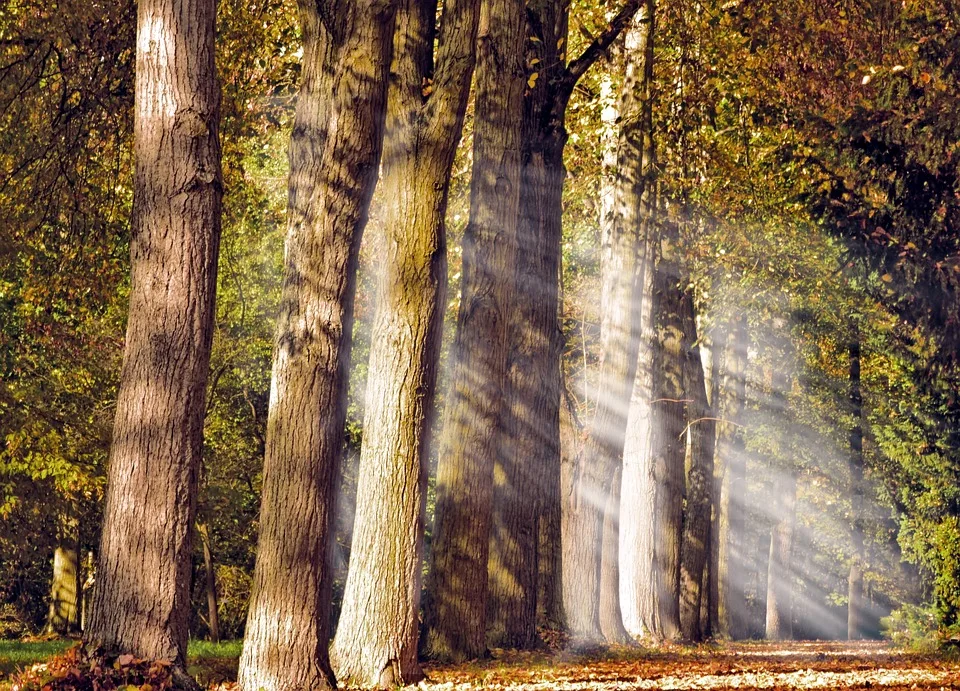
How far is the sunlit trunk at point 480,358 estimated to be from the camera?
40.1ft

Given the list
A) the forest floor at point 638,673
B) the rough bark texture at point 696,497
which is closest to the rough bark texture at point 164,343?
the forest floor at point 638,673

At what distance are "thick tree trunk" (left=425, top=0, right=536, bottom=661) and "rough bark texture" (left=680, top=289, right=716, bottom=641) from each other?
32.7 feet

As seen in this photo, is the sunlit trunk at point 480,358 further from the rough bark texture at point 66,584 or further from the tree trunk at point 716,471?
the rough bark texture at point 66,584

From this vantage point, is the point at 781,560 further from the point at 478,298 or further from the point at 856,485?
the point at 478,298

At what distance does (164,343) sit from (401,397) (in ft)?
9.76

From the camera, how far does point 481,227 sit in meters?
13.0

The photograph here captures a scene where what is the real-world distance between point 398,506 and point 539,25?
265 inches

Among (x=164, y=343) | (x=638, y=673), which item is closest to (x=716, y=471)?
(x=638, y=673)

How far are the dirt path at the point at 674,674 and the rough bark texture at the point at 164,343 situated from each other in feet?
10.9

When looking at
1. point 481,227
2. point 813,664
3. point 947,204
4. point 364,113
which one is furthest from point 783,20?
point 813,664

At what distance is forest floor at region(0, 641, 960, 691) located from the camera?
10.7 m

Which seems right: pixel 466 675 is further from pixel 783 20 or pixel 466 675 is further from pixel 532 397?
pixel 783 20

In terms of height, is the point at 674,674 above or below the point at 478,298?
below

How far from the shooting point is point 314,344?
9.13 metres
